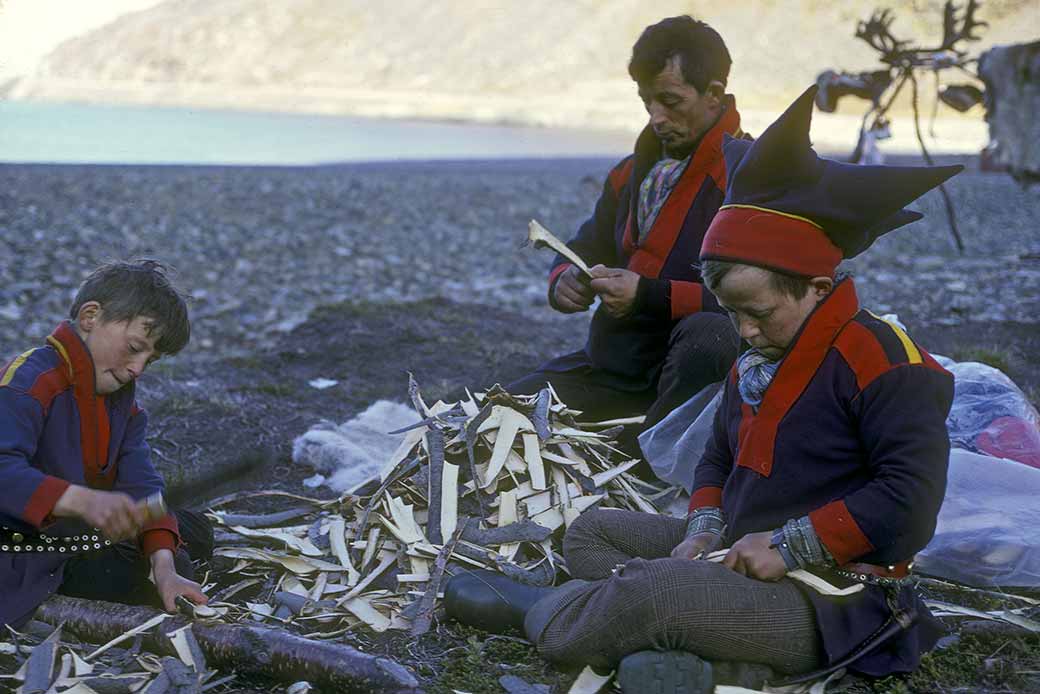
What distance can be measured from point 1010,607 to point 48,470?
2746mm

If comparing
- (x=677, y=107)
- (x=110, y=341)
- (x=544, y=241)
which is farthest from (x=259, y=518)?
(x=677, y=107)

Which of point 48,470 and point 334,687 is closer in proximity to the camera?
point 334,687

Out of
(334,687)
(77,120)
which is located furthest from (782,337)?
(77,120)

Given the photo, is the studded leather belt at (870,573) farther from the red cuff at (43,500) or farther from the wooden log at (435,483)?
the red cuff at (43,500)

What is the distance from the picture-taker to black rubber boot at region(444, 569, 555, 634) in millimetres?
3102

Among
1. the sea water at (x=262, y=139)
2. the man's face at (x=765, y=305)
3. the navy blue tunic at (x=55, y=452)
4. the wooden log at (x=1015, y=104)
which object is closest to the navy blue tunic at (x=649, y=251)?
the man's face at (x=765, y=305)

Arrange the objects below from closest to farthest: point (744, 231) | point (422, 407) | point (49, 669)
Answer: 1. point (744, 231)
2. point (49, 669)
3. point (422, 407)

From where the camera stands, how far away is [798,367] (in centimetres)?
273

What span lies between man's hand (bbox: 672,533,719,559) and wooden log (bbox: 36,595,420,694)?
0.75m

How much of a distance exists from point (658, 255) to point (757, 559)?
1.68 meters

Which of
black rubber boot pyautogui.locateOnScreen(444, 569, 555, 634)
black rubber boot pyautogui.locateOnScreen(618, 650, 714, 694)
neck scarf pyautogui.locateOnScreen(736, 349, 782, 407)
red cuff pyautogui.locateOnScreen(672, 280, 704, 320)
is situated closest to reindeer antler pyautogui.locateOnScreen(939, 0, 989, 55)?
red cuff pyautogui.locateOnScreen(672, 280, 704, 320)

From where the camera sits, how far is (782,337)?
2.74 meters

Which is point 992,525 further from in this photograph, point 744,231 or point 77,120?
point 77,120

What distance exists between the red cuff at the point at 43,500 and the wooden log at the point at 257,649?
0.39m
